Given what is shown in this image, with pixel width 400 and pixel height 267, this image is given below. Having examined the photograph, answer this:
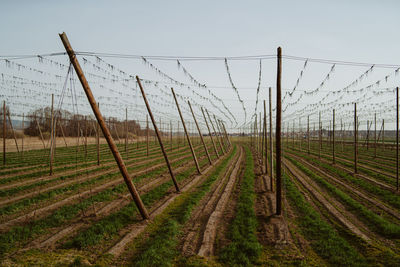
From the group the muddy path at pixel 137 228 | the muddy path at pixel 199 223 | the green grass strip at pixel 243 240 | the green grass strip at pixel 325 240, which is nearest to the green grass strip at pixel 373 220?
the green grass strip at pixel 325 240

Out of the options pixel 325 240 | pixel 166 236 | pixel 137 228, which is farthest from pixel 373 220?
pixel 137 228

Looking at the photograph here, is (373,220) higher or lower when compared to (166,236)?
higher

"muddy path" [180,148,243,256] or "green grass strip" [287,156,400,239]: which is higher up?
"green grass strip" [287,156,400,239]

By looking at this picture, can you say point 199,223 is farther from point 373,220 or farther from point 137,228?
point 373,220

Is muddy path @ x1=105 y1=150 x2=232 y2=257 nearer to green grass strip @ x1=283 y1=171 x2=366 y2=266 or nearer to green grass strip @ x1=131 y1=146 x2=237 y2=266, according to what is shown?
green grass strip @ x1=131 y1=146 x2=237 y2=266

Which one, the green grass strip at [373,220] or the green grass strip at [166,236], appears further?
the green grass strip at [373,220]

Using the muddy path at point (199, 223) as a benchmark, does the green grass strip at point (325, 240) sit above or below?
above

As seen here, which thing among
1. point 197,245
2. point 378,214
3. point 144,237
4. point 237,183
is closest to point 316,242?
point 197,245

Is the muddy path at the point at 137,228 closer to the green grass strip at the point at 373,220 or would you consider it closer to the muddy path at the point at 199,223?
the muddy path at the point at 199,223

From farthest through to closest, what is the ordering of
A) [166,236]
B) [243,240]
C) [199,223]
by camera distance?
[199,223] → [166,236] → [243,240]

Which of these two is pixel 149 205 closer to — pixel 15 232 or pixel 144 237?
pixel 144 237

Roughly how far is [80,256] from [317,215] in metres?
7.46

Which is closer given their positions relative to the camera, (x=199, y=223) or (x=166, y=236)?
(x=166, y=236)

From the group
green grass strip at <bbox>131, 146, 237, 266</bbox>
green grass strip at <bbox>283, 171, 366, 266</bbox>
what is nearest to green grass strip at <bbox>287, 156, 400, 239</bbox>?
green grass strip at <bbox>283, 171, 366, 266</bbox>
